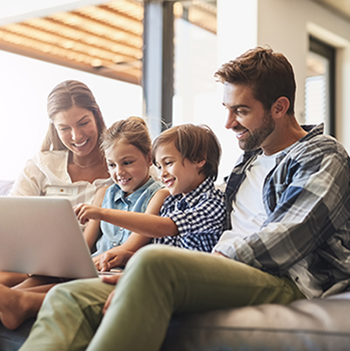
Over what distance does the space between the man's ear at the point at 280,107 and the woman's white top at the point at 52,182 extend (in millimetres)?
781

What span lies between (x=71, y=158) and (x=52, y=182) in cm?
14

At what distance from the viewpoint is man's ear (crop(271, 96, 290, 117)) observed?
4.39 feet

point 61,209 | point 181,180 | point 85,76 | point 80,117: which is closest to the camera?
point 61,209

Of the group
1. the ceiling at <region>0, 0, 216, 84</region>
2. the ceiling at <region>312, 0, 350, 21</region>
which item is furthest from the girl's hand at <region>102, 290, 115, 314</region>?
the ceiling at <region>312, 0, 350, 21</region>

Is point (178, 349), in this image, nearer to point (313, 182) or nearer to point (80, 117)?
point (313, 182)

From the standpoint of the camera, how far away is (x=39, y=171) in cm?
193

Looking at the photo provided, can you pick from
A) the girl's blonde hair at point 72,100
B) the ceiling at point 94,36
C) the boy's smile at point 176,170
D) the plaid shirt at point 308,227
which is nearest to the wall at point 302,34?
the ceiling at point 94,36

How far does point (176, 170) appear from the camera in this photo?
153 centimetres

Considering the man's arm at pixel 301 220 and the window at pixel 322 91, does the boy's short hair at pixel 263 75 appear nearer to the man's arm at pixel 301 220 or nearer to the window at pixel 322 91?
the man's arm at pixel 301 220

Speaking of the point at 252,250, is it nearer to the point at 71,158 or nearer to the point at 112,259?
the point at 112,259

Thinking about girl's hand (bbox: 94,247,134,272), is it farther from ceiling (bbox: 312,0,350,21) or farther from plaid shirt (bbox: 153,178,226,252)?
ceiling (bbox: 312,0,350,21)

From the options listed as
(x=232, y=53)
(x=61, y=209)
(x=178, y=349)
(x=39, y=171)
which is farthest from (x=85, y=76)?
(x=178, y=349)

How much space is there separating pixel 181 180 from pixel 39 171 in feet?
2.30

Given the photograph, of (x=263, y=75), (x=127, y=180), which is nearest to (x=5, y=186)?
(x=127, y=180)
